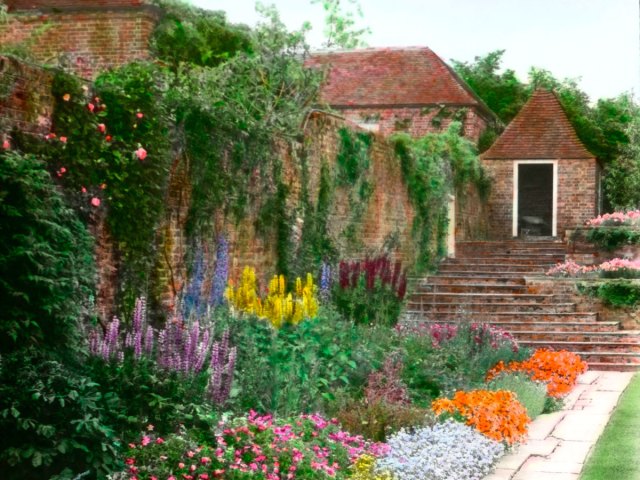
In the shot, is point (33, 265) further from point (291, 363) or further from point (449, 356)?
point (449, 356)

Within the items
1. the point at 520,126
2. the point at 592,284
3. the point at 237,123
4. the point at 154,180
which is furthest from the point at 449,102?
the point at 154,180

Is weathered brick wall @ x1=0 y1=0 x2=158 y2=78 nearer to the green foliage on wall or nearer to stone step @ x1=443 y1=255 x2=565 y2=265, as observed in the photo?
the green foliage on wall

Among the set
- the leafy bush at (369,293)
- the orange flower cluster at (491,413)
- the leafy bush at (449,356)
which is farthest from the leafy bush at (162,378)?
the leafy bush at (369,293)

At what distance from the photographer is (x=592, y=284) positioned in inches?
678

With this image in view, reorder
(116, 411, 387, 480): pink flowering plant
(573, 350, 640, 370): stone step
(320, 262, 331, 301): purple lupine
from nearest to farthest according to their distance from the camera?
(116, 411, 387, 480): pink flowering plant → (320, 262, 331, 301): purple lupine → (573, 350, 640, 370): stone step

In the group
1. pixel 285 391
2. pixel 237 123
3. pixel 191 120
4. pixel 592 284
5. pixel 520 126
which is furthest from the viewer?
pixel 520 126

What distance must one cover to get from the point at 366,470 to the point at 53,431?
2.41 meters

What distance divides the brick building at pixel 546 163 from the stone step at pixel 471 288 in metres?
7.74

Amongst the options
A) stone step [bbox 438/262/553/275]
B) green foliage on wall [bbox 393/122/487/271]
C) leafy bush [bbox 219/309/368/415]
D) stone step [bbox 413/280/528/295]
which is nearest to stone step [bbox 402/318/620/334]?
stone step [bbox 413/280/528/295]

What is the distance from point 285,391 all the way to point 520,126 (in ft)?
66.8

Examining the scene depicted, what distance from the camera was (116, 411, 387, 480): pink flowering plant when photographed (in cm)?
582

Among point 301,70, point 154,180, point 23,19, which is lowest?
point 154,180

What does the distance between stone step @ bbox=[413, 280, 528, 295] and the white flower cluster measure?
10.8 meters

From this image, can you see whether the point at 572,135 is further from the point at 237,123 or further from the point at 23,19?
the point at 237,123
